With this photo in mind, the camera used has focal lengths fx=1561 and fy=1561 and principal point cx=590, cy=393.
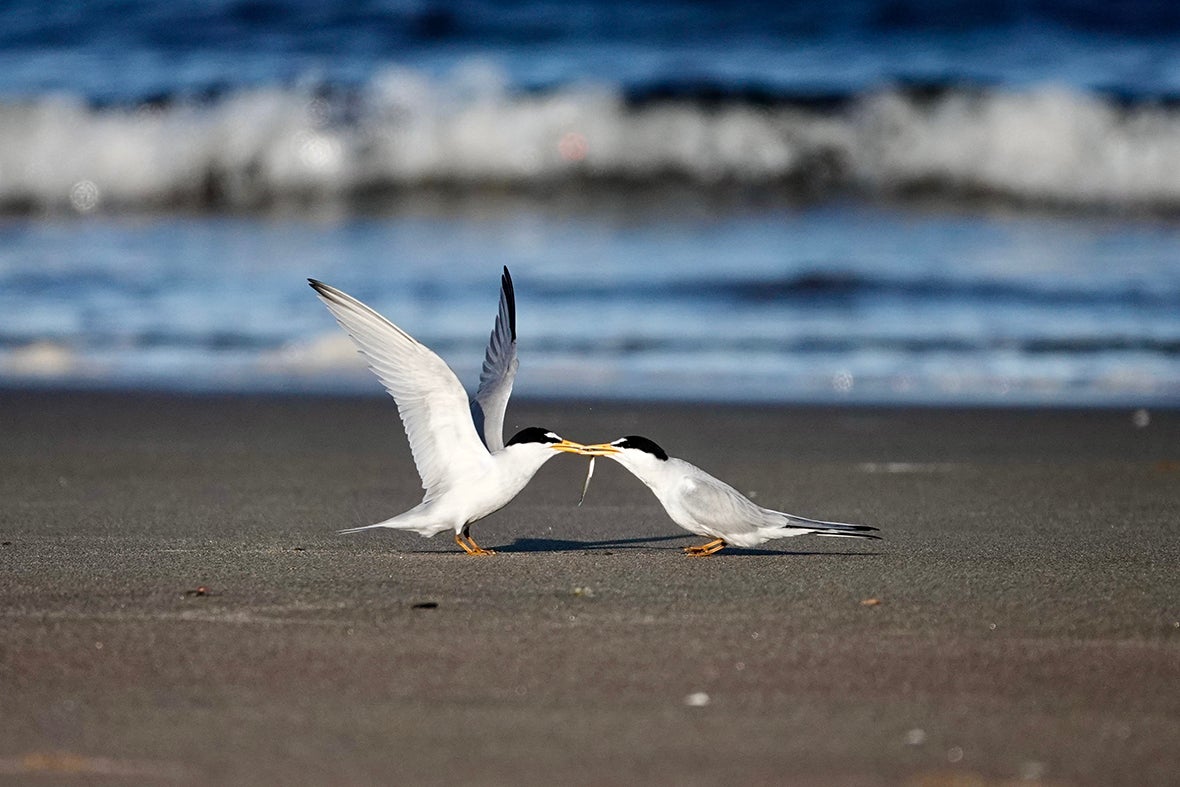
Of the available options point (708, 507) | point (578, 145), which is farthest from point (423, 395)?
point (578, 145)

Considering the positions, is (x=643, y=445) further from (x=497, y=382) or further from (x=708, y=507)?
(x=497, y=382)

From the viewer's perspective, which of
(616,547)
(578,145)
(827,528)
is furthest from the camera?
(578,145)

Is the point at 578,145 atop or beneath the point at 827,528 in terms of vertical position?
atop

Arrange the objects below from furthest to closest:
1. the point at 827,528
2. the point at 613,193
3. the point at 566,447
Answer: the point at 613,193
the point at 566,447
the point at 827,528

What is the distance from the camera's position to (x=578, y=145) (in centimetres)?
1506

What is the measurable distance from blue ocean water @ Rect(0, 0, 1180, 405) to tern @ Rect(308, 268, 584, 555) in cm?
337

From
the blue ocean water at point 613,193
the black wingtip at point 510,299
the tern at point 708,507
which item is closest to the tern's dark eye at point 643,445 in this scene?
the tern at point 708,507

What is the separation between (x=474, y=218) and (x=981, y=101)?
16.6 feet

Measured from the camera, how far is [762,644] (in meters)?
3.02

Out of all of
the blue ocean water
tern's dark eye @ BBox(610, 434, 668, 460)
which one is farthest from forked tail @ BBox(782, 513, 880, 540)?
the blue ocean water

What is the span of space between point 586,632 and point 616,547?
3.75 ft

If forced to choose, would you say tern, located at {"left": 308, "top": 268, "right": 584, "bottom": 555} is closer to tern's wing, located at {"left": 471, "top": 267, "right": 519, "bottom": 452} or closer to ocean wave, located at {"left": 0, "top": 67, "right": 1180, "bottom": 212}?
tern's wing, located at {"left": 471, "top": 267, "right": 519, "bottom": 452}

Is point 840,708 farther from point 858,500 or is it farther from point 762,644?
point 858,500

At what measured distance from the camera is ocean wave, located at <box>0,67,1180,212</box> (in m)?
14.4
